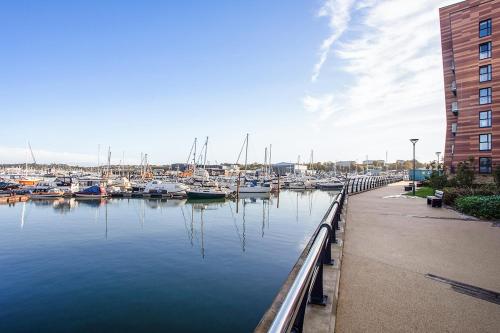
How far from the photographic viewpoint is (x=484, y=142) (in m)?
34.1

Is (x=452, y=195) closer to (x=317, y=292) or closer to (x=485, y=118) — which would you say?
(x=317, y=292)

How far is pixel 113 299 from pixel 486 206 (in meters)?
16.4

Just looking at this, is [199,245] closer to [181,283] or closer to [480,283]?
[181,283]

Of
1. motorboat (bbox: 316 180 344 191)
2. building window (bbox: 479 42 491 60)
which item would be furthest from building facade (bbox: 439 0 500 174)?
motorboat (bbox: 316 180 344 191)

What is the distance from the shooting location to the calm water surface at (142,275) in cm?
966

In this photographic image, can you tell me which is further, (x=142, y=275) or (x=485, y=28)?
(x=485, y=28)

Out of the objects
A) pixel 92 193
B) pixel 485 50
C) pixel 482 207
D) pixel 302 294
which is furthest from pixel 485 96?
pixel 92 193

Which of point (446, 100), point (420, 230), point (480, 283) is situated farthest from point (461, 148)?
point (480, 283)

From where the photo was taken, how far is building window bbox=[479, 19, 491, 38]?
112 feet

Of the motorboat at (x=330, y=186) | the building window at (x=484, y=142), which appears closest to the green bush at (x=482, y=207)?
the building window at (x=484, y=142)

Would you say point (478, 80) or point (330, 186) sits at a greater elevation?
point (478, 80)

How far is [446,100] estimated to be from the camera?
43.2 m

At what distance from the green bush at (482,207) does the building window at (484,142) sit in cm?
2320

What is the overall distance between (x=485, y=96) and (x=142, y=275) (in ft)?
130
